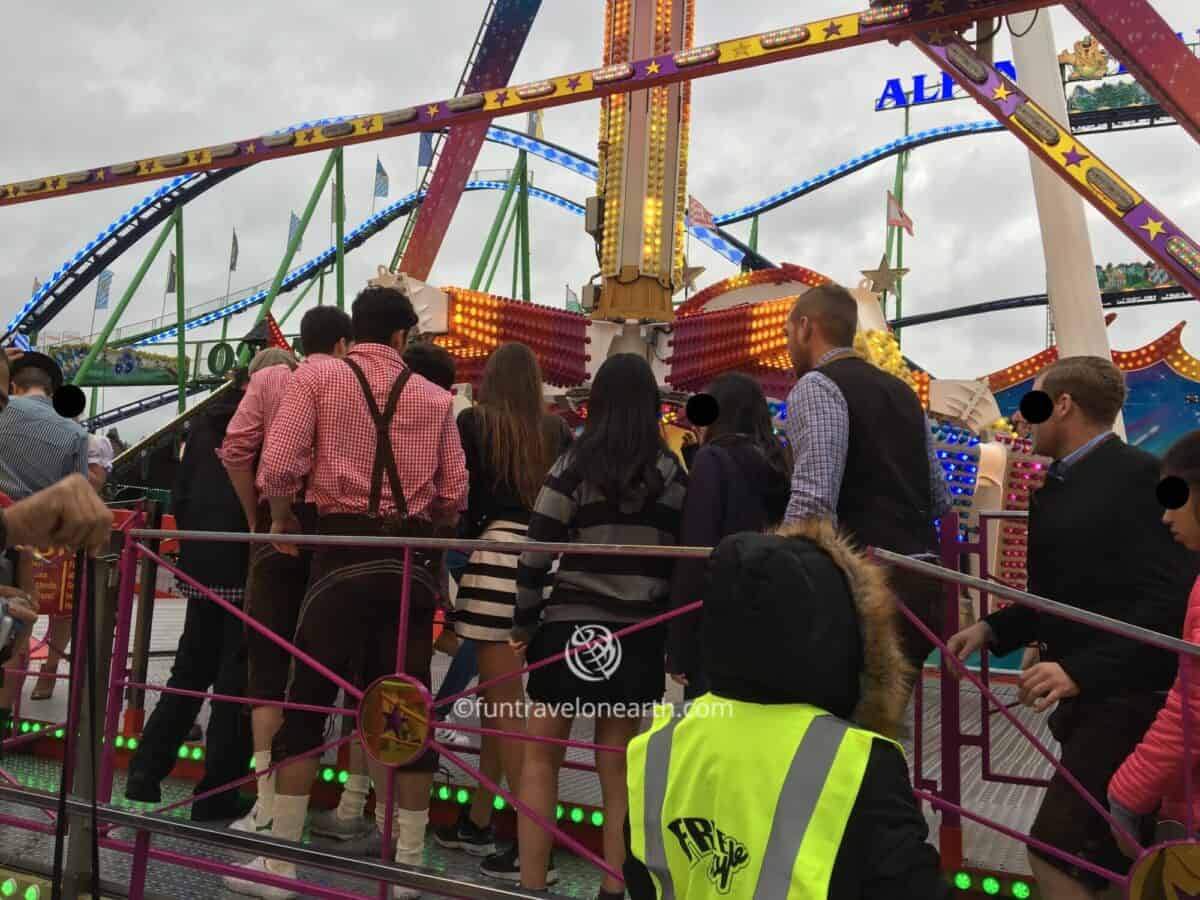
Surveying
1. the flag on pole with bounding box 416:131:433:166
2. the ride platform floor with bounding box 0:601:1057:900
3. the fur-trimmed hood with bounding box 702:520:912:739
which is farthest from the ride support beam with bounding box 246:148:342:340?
the fur-trimmed hood with bounding box 702:520:912:739

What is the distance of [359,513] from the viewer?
3.26 m

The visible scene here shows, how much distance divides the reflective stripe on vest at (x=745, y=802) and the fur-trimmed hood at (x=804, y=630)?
5cm

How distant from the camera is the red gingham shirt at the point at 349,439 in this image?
10.5 ft

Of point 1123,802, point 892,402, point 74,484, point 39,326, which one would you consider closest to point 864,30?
point 892,402

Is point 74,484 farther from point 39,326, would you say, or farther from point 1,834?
point 39,326

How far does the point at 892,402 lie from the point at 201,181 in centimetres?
2042

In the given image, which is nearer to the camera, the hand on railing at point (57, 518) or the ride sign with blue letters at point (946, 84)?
the hand on railing at point (57, 518)

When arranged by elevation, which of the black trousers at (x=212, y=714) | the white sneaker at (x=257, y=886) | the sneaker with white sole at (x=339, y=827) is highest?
the black trousers at (x=212, y=714)

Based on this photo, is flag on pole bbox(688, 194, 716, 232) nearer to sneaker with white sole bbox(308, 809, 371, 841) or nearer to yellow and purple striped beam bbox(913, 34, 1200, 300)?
yellow and purple striped beam bbox(913, 34, 1200, 300)

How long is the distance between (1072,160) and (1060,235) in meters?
3.60

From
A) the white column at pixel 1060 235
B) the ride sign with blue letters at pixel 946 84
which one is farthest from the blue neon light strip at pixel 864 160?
the white column at pixel 1060 235

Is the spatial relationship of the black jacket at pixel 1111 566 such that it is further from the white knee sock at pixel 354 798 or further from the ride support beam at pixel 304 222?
the ride support beam at pixel 304 222

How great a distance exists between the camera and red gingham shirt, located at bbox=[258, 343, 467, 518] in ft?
10.5

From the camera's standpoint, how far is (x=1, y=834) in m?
4.10
